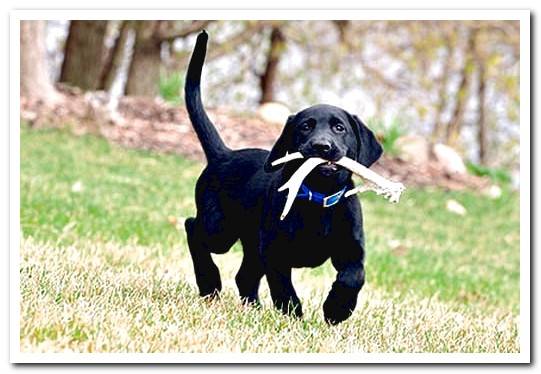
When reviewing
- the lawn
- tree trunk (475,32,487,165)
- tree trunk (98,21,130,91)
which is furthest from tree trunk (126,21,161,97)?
tree trunk (475,32,487,165)

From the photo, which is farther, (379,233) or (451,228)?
(451,228)

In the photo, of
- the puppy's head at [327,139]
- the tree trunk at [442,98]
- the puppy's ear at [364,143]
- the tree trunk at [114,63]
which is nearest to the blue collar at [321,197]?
the puppy's head at [327,139]

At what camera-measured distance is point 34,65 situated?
12.4 meters

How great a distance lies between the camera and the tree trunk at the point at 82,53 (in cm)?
1498

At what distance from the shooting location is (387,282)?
7512 mm

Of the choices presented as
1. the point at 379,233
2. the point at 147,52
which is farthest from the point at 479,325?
the point at 147,52

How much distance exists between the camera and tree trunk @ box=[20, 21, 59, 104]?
12.3 m

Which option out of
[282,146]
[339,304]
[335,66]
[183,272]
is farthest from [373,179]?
[335,66]

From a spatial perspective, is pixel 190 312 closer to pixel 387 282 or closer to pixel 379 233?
pixel 387 282

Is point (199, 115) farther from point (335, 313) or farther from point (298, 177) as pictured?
point (335, 313)

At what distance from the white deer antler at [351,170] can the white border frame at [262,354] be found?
0.68 metres

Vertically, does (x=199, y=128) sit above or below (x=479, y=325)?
above

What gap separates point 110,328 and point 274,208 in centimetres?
92

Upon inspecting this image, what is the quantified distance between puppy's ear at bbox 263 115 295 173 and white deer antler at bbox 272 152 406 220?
12 cm
